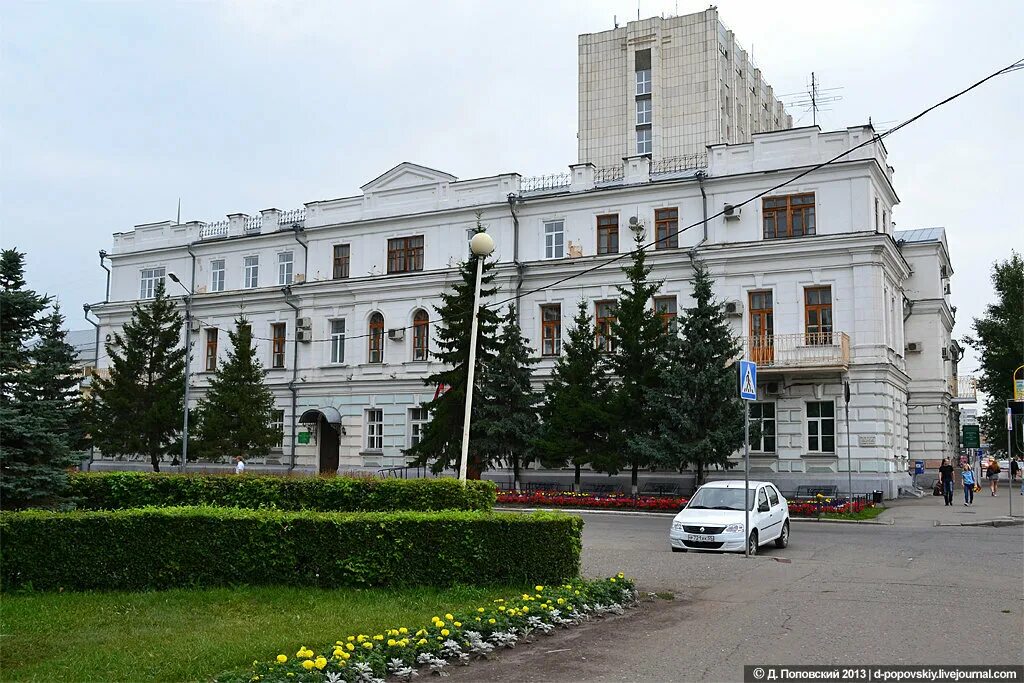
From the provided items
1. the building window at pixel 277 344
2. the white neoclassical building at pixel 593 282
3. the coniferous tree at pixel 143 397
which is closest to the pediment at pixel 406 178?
the white neoclassical building at pixel 593 282

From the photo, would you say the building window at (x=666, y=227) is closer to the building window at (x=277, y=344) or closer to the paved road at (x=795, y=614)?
the paved road at (x=795, y=614)

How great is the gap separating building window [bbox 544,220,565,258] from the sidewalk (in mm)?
16433

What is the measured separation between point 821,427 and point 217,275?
31.3m

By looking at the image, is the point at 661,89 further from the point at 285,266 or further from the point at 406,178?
the point at 285,266

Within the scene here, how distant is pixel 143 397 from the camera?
41.3 m

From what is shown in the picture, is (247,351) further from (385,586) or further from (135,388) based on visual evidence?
(385,586)

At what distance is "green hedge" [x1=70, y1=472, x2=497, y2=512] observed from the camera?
1355 cm

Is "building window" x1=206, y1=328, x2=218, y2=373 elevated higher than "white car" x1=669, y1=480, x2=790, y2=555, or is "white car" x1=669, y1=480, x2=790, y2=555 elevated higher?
"building window" x1=206, y1=328, x2=218, y2=373

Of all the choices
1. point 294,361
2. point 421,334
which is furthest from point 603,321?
point 294,361

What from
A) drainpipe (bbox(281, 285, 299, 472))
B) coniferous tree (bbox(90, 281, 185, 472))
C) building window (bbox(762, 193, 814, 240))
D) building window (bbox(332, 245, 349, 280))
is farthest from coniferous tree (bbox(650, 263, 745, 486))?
coniferous tree (bbox(90, 281, 185, 472))

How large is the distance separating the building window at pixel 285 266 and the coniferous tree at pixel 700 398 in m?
22.5

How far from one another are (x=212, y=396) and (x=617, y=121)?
3907 centimetres

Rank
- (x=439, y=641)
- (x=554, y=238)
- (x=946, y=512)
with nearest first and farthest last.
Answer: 1. (x=439, y=641)
2. (x=946, y=512)
3. (x=554, y=238)

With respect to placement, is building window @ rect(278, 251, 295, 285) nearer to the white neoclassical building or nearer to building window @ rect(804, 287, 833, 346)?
the white neoclassical building
